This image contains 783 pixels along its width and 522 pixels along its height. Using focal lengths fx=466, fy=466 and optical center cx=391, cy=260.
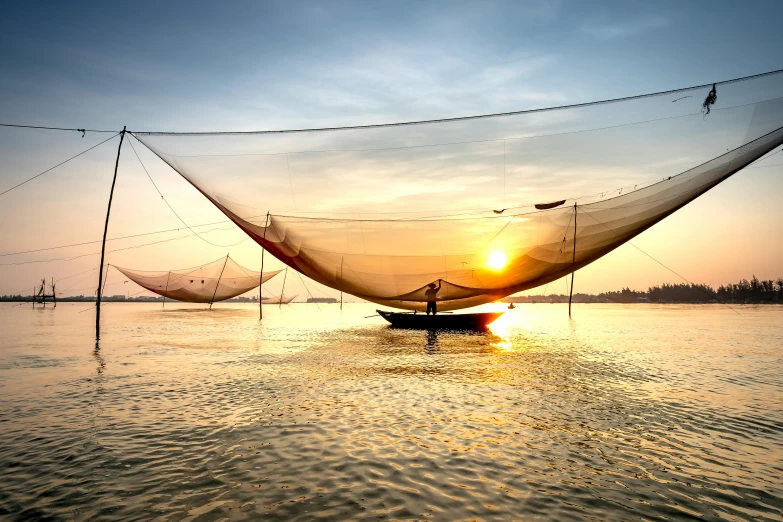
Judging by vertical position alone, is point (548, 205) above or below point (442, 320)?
above

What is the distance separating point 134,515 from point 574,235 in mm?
13758

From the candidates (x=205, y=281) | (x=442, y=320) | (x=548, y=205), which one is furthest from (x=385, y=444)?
(x=205, y=281)

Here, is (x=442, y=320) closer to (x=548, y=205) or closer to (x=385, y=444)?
(x=548, y=205)

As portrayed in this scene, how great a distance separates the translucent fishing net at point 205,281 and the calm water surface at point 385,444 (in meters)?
36.1

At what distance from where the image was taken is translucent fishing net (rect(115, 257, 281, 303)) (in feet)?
151

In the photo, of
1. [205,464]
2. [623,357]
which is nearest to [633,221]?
[623,357]

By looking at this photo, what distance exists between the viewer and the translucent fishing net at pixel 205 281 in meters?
46.1

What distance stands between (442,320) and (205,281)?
3223 centimetres

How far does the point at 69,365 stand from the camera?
41.1 ft

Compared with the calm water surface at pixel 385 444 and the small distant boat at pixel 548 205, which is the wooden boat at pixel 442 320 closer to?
the small distant boat at pixel 548 205

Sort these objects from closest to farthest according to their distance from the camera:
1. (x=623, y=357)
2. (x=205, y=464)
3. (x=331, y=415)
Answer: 1. (x=205, y=464)
2. (x=331, y=415)
3. (x=623, y=357)

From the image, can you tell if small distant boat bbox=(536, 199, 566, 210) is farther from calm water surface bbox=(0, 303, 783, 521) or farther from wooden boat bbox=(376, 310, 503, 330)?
wooden boat bbox=(376, 310, 503, 330)

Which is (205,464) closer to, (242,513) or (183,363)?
(242,513)

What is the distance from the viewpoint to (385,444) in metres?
5.77
